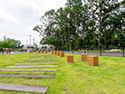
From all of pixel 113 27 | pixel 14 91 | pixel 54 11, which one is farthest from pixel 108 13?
pixel 14 91

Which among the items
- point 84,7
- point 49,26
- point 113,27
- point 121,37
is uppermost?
point 84,7

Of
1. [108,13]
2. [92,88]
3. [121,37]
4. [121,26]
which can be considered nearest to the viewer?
[92,88]

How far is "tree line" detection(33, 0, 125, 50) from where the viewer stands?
26500 millimetres

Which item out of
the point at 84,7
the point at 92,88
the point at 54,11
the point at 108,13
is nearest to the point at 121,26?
the point at 108,13

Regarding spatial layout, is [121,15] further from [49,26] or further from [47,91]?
[47,91]

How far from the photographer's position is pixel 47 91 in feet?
8.92

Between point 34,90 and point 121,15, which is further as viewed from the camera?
point 121,15

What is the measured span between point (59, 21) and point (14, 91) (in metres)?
36.9

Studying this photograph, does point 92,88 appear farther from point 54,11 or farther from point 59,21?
point 54,11

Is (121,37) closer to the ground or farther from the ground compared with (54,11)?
closer to the ground

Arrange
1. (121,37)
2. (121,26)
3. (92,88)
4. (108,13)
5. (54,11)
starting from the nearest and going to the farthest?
1. (92,88)
2. (121,37)
3. (108,13)
4. (121,26)
5. (54,11)

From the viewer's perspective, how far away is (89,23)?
1460 inches

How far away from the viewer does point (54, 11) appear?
138 ft

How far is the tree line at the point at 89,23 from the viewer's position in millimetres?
26500
